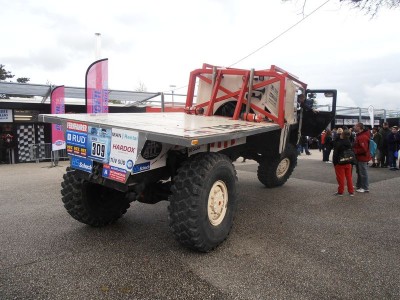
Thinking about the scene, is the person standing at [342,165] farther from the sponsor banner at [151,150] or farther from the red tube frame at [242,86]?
the sponsor banner at [151,150]

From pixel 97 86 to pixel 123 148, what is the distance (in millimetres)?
6294

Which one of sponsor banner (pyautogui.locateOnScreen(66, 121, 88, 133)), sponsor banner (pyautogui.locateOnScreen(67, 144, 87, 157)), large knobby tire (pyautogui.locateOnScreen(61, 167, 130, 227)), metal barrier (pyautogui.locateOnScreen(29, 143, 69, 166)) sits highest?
sponsor banner (pyautogui.locateOnScreen(66, 121, 88, 133))

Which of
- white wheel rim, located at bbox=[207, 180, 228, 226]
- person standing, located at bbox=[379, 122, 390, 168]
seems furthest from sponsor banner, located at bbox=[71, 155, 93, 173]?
person standing, located at bbox=[379, 122, 390, 168]

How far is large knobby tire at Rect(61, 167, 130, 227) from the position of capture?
411 centimetres

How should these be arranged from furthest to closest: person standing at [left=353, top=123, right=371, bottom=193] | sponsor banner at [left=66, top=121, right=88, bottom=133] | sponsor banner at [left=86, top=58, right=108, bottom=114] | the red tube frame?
sponsor banner at [left=86, top=58, right=108, bottom=114] < person standing at [left=353, top=123, right=371, bottom=193] < the red tube frame < sponsor banner at [left=66, top=121, right=88, bottom=133]

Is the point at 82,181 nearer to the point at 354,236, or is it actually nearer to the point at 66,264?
the point at 66,264

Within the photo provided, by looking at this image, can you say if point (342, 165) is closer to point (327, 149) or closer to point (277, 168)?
point (277, 168)

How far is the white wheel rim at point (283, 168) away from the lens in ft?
23.9

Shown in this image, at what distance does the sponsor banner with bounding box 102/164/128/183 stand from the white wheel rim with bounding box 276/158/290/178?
470 centimetres

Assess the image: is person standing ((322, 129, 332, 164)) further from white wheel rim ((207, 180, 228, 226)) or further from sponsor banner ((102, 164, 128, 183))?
sponsor banner ((102, 164, 128, 183))

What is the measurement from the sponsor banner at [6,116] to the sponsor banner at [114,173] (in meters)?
12.6

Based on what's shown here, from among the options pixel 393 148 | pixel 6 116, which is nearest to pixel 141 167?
pixel 393 148

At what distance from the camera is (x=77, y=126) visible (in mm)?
3650

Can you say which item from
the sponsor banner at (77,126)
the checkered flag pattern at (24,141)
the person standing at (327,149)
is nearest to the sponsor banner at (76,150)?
the sponsor banner at (77,126)
